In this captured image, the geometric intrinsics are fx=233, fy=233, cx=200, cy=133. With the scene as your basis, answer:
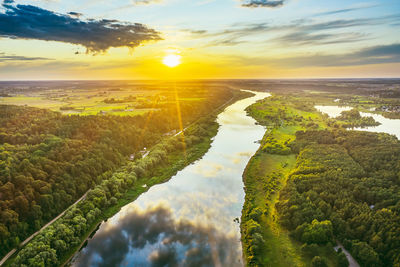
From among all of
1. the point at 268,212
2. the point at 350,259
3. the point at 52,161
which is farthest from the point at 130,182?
the point at 350,259

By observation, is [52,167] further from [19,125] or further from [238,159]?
[238,159]

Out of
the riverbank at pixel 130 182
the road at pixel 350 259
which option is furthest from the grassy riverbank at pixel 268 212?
the riverbank at pixel 130 182

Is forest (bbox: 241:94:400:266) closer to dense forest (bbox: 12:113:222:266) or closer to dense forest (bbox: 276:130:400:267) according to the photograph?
dense forest (bbox: 276:130:400:267)

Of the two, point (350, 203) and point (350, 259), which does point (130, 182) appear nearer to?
point (350, 259)

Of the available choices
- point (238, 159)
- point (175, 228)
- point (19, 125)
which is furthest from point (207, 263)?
point (19, 125)

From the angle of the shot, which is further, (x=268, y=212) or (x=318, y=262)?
(x=268, y=212)

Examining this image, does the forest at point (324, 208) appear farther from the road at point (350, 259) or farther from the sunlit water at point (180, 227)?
the sunlit water at point (180, 227)

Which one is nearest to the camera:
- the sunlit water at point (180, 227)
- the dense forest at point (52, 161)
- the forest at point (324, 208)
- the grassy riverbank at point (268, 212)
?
the forest at point (324, 208)
